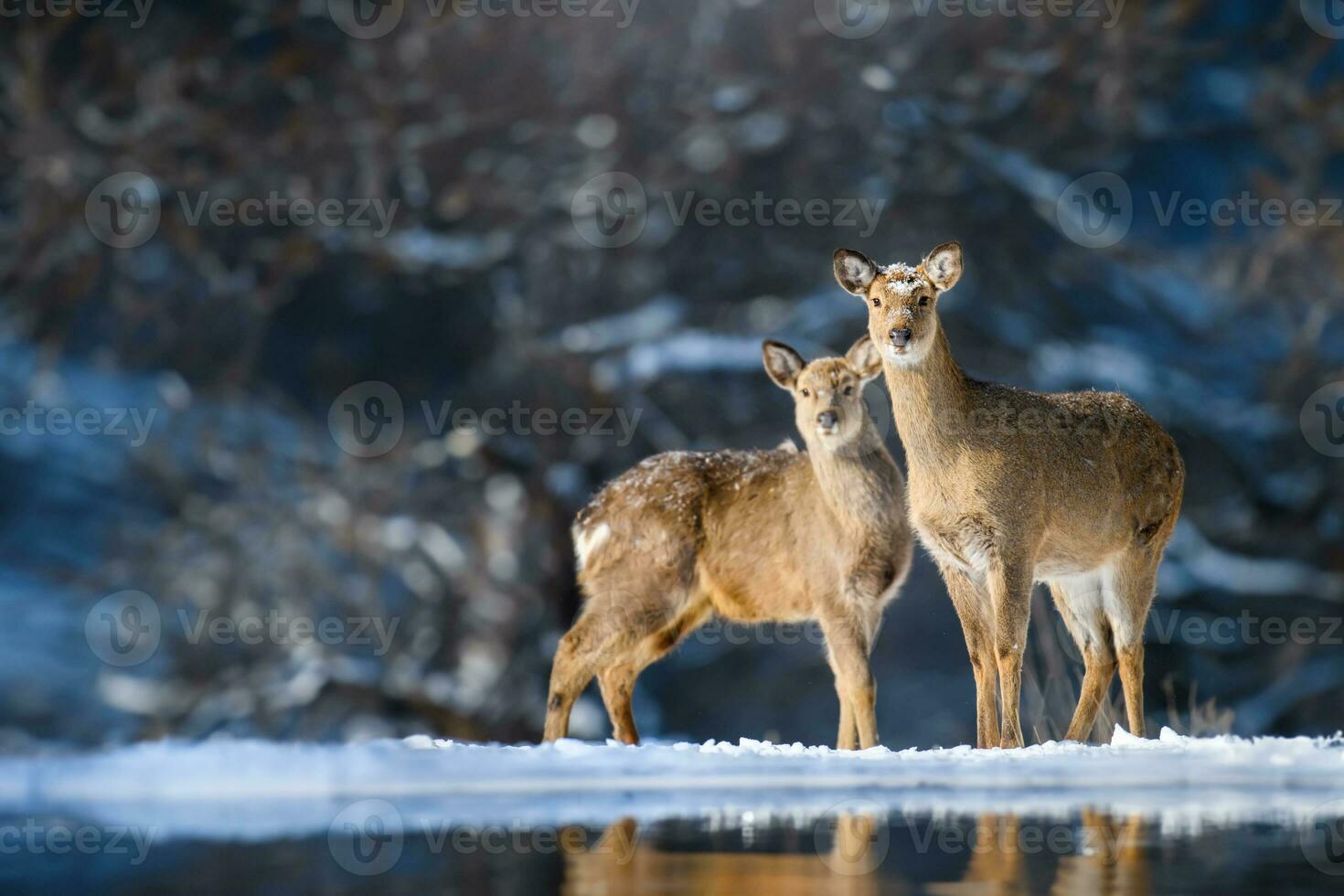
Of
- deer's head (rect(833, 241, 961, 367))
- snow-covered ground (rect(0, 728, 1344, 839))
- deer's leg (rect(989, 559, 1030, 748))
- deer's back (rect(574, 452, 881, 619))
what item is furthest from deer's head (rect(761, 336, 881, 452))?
snow-covered ground (rect(0, 728, 1344, 839))

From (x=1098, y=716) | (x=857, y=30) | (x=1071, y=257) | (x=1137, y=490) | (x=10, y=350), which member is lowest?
(x=1098, y=716)

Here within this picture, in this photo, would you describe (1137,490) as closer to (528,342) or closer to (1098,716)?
(1098,716)

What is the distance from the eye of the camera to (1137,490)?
8.43 metres

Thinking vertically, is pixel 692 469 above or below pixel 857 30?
below

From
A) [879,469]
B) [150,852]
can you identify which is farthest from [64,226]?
[150,852]

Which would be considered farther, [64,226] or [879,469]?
[64,226]

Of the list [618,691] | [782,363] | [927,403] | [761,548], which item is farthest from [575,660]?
[927,403]

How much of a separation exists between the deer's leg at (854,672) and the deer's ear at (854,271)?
201 centimetres

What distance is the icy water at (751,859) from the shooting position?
13.8 feet

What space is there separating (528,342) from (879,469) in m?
8.59

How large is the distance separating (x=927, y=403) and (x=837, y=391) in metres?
1.51

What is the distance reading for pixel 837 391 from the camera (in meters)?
9.40

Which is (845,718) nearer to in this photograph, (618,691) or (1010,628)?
(618,691)

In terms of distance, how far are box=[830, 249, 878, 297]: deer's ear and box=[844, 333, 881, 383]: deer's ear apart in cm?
119
